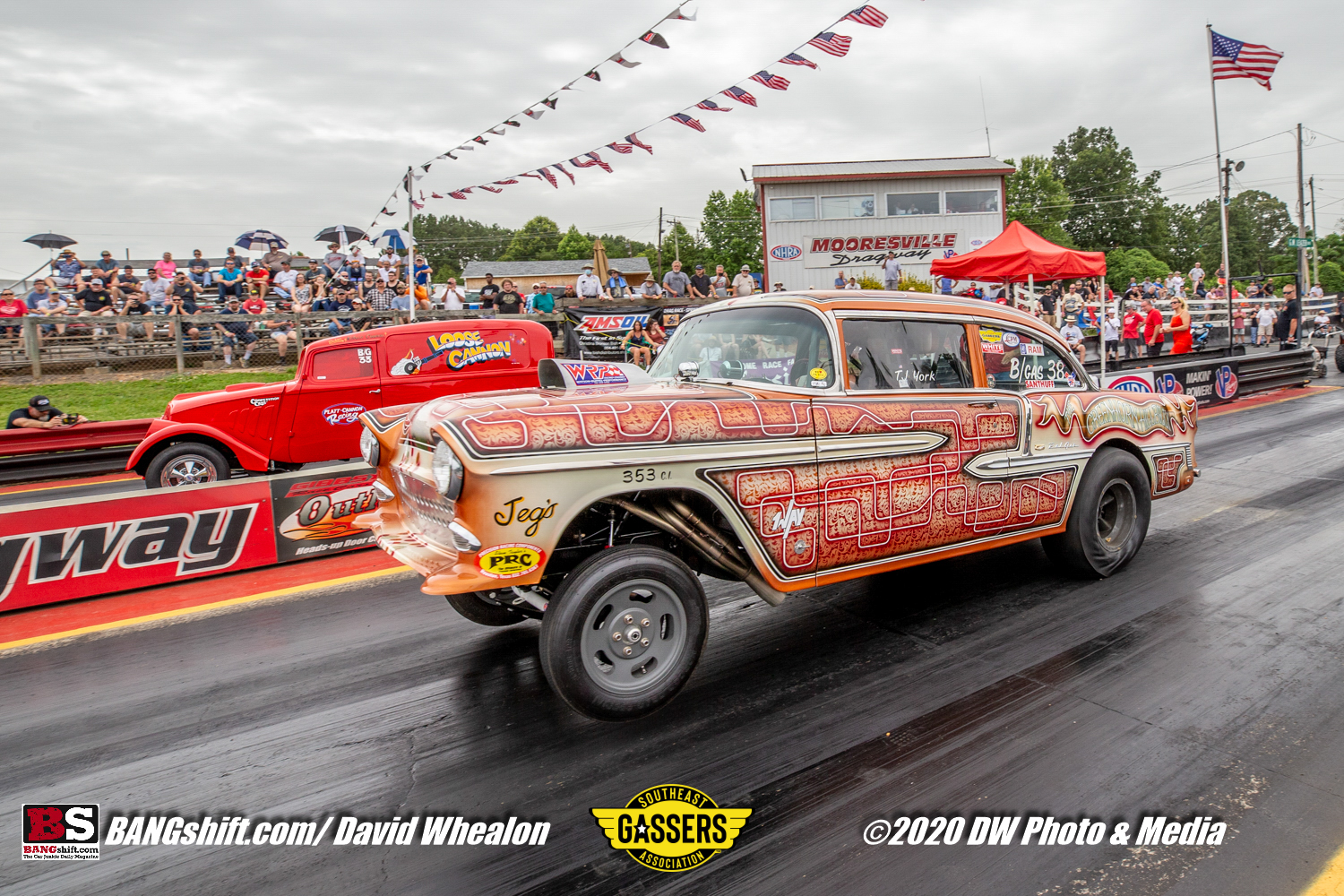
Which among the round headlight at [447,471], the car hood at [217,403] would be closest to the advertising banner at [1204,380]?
the round headlight at [447,471]

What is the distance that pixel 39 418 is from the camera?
11383 millimetres

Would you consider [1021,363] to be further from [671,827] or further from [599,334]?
[599,334]

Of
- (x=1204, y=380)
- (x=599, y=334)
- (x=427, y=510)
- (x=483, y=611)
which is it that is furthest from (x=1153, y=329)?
(x=427, y=510)

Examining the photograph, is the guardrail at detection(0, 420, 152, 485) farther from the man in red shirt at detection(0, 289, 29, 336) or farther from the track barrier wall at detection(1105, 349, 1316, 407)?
the track barrier wall at detection(1105, 349, 1316, 407)

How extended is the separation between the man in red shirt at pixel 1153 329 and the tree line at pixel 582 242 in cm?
3331

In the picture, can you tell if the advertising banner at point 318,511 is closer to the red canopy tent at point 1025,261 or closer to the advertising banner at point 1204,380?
the red canopy tent at point 1025,261

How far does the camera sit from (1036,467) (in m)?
4.75

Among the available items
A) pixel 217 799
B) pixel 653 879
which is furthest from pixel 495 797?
pixel 217 799

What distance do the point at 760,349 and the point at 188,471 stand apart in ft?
23.7

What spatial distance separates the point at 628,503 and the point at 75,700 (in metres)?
3.19

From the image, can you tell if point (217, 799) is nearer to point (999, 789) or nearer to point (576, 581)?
point (576, 581)

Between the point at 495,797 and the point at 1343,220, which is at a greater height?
the point at 1343,220

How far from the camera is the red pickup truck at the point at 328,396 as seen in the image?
8.50 metres

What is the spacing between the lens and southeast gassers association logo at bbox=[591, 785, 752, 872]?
8.89 ft
